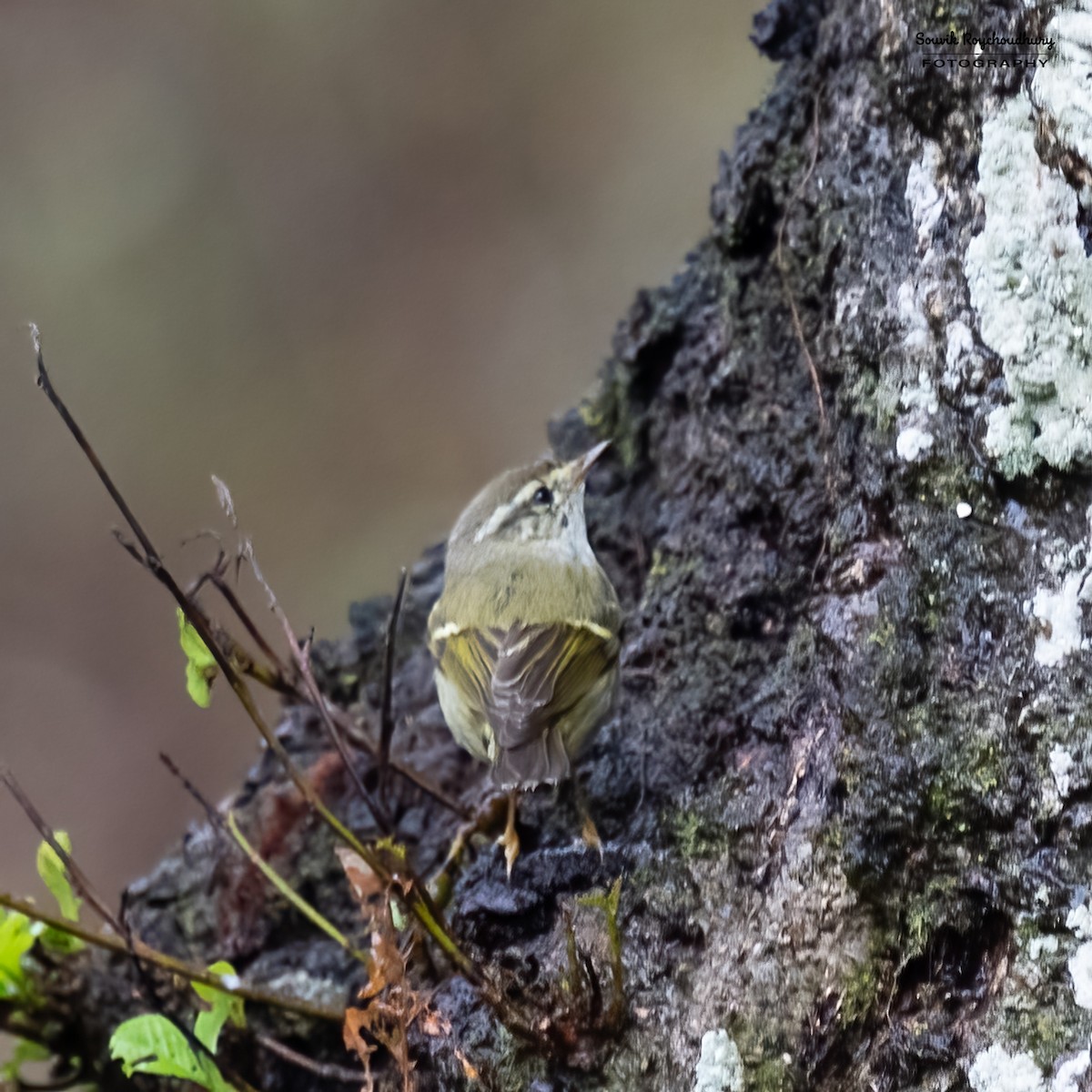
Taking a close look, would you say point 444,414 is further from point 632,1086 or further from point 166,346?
point 632,1086

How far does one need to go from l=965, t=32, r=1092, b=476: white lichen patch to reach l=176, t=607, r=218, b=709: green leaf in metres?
1.20

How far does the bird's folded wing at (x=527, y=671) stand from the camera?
1.86 meters

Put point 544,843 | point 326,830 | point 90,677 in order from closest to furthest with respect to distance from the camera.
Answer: point 544,843, point 326,830, point 90,677

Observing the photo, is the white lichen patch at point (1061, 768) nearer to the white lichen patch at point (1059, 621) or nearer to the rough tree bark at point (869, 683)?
the rough tree bark at point (869, 683)

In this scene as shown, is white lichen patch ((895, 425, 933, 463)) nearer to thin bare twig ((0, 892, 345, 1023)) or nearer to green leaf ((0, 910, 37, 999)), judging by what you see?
thin bare twig ((0, 892, 345, 1023))

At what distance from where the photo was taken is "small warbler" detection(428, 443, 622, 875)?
6.07 feet

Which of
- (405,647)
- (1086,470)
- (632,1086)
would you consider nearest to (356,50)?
(405,647)

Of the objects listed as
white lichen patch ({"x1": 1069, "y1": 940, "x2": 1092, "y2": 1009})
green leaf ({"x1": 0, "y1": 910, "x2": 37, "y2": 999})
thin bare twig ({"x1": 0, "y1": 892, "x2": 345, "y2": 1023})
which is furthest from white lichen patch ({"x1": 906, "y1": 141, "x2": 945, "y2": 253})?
green leaf ({"x1": 0, "y1": 910, "x2": 37, "y2": 999})

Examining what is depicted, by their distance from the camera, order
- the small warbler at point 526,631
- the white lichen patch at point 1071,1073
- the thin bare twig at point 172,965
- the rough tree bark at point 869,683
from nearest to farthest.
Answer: the white lichen patch at point 1071,1073
the rough tree bark at point 869,683
the thin bare twig at point 172,965
the small warbler at point 526,631

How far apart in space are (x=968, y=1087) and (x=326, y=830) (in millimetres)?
1361

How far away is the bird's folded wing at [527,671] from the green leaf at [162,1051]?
2.23 ft

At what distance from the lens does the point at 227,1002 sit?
1.74 metres

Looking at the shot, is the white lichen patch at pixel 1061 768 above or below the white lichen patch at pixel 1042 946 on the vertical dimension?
above

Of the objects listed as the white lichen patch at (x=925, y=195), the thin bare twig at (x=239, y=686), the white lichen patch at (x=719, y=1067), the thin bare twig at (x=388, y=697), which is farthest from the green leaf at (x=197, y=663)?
the white lichen patch at (x=925, y=195)
